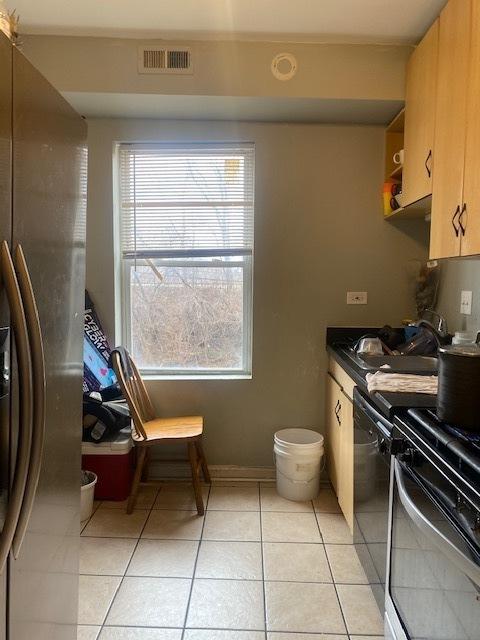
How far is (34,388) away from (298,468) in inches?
76.4

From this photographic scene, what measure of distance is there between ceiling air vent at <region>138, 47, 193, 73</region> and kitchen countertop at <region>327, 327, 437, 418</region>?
1733mm

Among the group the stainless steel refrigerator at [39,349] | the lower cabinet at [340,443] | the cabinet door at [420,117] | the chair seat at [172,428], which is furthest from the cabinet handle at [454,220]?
the chair seat at [172,428]

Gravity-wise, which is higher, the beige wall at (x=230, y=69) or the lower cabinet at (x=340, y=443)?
the beige wall at (x=230, y=69)

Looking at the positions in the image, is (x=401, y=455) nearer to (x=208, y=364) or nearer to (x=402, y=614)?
(x=402, y=614)

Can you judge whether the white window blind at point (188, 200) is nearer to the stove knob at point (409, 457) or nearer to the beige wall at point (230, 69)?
the beige wall at point (230, 69)

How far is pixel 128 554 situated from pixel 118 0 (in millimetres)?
2568

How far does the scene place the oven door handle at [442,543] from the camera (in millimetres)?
868

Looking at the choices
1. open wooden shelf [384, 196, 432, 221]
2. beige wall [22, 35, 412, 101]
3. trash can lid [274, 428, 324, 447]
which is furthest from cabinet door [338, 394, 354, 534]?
beige wall [22, 35, 412, 101]

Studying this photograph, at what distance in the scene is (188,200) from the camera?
2.95m

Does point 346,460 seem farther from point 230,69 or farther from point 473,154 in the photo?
point 230,69

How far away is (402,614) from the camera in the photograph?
1355mm

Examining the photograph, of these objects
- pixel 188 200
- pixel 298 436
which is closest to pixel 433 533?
pixel 298 436

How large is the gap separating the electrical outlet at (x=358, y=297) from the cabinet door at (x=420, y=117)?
2.27 ft

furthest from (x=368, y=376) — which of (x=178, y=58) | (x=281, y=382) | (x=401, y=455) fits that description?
(x=178, y=58)
